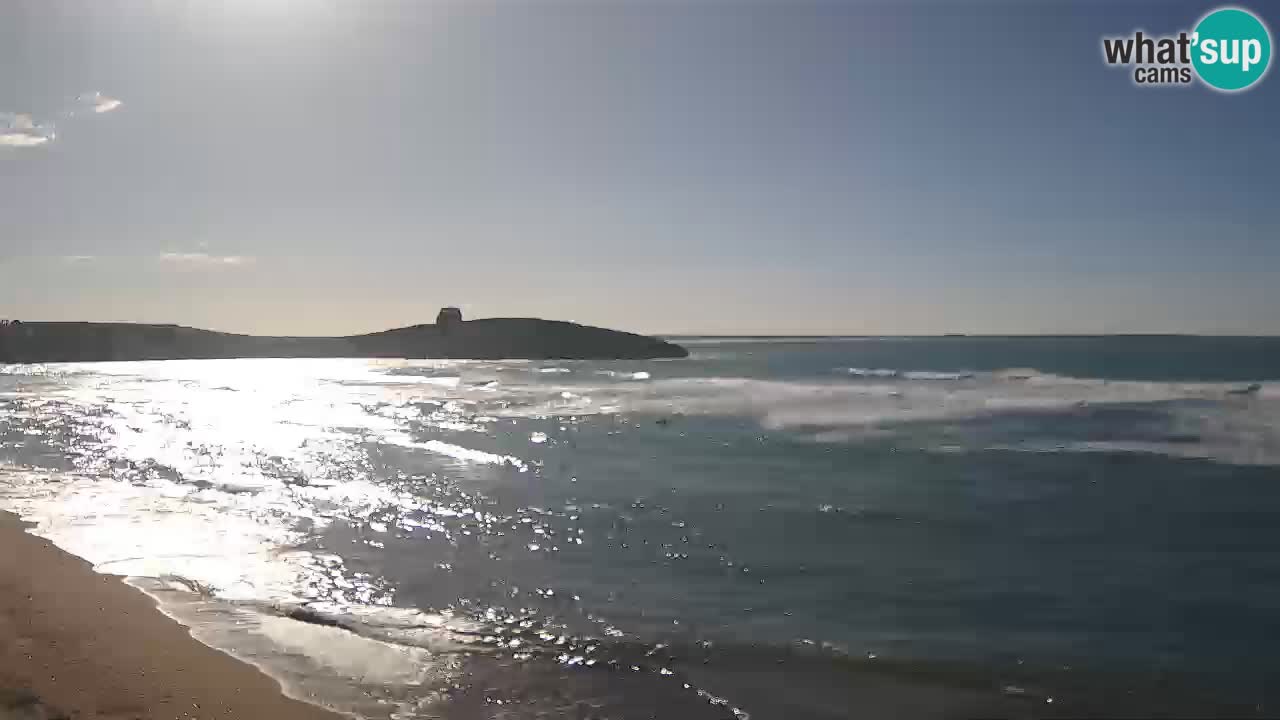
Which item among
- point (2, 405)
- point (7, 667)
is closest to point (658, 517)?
point (7, 667)

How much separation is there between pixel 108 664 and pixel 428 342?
496 ft

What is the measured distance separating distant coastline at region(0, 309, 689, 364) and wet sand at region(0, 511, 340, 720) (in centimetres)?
13413

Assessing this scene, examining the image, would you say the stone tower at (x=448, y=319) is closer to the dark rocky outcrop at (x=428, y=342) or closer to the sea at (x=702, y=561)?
the dark rocky outcrop at (x=428, y=342)

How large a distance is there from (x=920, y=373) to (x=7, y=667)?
81.2 meters

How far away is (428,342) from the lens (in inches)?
6171

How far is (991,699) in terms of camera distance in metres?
8.89

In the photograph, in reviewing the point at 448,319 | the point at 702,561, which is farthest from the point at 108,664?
the point at 448,319

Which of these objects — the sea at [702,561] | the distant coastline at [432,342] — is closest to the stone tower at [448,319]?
the distant coastline at [432,342]

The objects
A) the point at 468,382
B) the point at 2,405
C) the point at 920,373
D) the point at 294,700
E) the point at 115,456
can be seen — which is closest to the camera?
the point at 294,700

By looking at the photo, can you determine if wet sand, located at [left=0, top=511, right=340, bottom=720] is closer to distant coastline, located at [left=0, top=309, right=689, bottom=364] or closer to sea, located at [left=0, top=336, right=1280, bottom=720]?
sea, located at [left=0, top=336, right=1280, bottom=720]

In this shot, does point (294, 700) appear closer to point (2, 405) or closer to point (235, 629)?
point (235, 629)

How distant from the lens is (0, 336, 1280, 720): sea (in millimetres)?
9211

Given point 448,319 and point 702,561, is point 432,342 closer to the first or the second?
point 448,319

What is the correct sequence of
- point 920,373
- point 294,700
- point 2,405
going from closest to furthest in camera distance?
point 294,700, point 2,405, point 920,373
